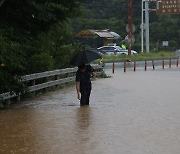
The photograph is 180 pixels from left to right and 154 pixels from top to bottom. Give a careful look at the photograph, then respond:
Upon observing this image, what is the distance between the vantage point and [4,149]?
9.39 metres

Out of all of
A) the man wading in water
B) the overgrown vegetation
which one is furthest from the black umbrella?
the overgrown vegetation

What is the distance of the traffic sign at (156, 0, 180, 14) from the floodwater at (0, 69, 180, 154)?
4098cm

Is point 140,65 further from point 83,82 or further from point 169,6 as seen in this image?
point 83,82

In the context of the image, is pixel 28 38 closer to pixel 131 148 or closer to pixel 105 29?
pixel 131 148

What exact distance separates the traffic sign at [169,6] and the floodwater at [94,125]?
41.0 meters

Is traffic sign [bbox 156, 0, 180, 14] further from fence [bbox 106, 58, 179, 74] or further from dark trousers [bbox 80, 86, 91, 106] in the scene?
dark trousers [bbox 80, 86, 91, 106]

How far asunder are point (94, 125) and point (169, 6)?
1929 inches

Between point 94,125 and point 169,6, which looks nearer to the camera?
point 94,125

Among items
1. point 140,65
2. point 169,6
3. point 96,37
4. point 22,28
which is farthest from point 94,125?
point 96,37

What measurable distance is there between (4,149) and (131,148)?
7.83 feet

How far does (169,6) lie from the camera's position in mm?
59250

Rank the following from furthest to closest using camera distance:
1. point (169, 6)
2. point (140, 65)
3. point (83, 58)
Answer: point (169, 6) → point (140, 65) → point (83, 58)

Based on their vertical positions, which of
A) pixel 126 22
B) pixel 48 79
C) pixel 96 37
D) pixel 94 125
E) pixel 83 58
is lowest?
pixel 94 125

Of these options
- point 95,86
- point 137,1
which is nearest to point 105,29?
point 137,1
